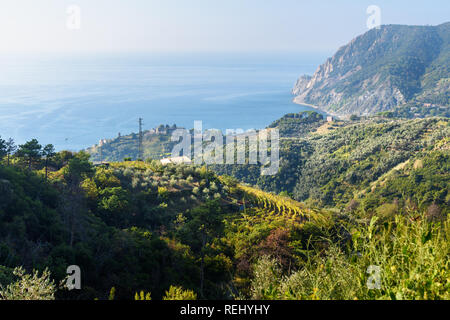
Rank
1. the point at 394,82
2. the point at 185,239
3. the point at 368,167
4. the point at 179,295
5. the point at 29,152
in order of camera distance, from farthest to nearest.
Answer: the point at 394,82, the point at 368,167, the point at 29,152, the point at 185,239, the point at 179,295

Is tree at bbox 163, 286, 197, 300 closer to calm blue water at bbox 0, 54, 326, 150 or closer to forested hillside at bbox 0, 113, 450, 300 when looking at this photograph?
forested hillside at bbox 0, 113, 450, 300

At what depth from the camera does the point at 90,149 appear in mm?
86000

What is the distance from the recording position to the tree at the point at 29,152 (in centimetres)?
1795

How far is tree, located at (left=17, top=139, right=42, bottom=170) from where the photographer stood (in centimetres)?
1795

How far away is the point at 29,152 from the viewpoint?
17875mm

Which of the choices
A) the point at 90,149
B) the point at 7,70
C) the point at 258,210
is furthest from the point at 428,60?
the point at 7,70

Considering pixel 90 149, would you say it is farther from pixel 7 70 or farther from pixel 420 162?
pixel 7 70

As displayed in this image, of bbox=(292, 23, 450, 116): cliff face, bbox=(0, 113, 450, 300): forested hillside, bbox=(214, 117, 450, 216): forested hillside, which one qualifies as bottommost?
bbox=(214, 117, 450, 216): forested hillside

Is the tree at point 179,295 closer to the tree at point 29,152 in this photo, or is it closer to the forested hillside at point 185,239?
the forested hillside at point 185,239

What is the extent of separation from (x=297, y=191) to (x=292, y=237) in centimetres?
3910

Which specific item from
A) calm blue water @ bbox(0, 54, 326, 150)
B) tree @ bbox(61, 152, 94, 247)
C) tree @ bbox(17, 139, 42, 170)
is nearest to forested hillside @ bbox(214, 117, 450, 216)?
tree @ bbox(61, 152, 94, 247)

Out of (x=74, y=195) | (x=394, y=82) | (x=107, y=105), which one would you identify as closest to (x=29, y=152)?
(x=74, y=195)

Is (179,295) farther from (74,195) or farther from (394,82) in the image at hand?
(394,82)

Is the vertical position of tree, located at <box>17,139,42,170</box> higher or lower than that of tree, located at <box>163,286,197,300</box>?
higher
